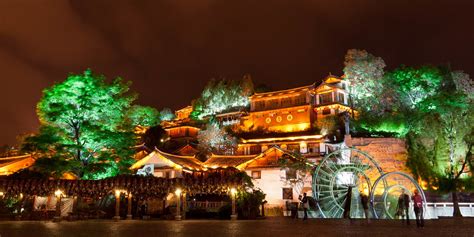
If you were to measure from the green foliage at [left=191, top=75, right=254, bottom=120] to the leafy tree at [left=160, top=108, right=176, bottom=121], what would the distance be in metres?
18.3

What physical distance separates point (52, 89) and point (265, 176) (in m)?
21.9

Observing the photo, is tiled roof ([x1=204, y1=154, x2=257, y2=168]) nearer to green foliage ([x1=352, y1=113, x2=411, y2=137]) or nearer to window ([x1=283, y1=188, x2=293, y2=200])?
window ([x1=283, y1=188, x2=293, y2=200])

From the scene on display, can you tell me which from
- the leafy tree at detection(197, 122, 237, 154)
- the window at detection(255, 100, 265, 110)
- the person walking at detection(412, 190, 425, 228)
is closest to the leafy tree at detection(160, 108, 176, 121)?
the window at detection(255, 100, 265, 110)

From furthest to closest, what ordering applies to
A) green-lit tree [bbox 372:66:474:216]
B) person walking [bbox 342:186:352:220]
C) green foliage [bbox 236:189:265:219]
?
green-lit tree [bbox 372:66:474:216]
green foliage [bbox 236:189:265:219]
person walking [bbox 342:186:352:220]

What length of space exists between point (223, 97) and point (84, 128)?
5199cm

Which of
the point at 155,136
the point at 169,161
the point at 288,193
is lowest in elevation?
the point at 288,193

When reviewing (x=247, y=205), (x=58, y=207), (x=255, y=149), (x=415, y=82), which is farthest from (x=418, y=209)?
(x=255, y=149)

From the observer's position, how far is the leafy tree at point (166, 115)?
102m

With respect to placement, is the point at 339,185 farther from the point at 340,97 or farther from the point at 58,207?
the point at 340,97

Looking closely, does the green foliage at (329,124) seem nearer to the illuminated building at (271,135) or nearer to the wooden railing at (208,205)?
the illuminated building at (271,135)

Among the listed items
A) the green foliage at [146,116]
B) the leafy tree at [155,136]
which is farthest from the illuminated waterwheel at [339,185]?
the green foliage at [146,116]

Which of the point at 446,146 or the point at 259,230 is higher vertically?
the point at 446,146

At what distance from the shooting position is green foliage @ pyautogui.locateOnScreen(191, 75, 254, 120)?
262 ft

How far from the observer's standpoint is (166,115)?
339ft
